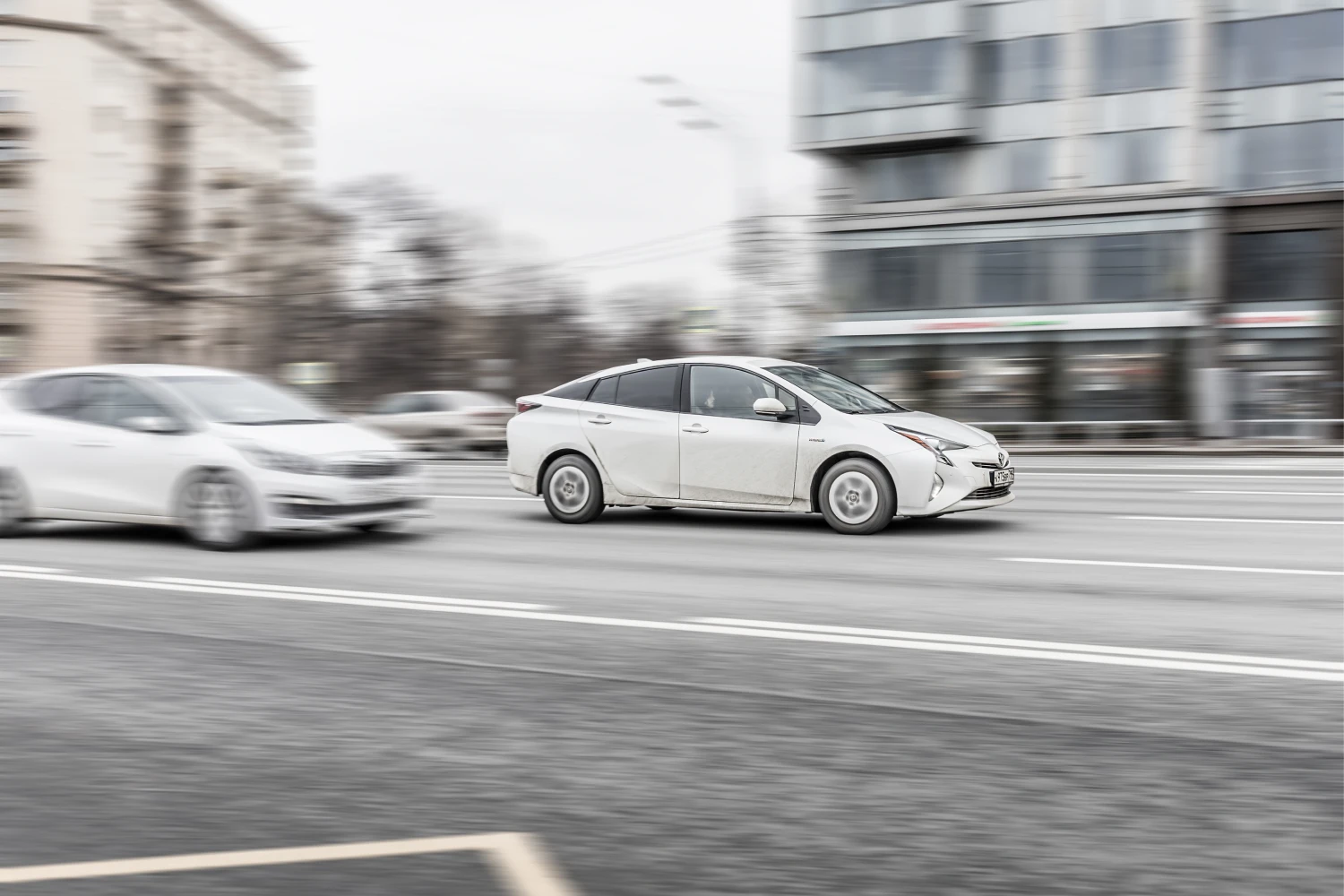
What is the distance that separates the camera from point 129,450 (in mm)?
11320

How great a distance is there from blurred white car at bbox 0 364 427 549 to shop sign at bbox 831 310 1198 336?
32.0m

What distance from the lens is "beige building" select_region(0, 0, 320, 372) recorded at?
142ft

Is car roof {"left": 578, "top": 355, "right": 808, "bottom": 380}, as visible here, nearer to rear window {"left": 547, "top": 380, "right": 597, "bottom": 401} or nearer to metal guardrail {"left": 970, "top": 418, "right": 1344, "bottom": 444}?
rear window {"left": 547, "top": 380, "right": 597, "bottom": 401}

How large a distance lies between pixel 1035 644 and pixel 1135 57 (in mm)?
38554

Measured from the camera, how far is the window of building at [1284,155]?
127 feet

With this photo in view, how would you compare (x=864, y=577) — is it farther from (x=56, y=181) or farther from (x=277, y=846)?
(x=56, y=181)

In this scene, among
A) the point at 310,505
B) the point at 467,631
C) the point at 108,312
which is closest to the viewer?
the point at 467,631

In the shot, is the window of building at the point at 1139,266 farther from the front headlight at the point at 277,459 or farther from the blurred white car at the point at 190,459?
the front headlight at the point at 277,459

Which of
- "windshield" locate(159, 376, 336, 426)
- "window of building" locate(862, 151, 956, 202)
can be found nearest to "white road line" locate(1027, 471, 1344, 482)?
"windshield" locate(159, 376, 336, 426)

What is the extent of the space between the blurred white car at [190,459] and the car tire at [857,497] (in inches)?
131

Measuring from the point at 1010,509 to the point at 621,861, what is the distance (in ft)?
33.9

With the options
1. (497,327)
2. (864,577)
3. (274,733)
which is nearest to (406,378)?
(497,327)

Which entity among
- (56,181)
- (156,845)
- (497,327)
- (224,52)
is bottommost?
(156,845)

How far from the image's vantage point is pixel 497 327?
4081 centimetres
